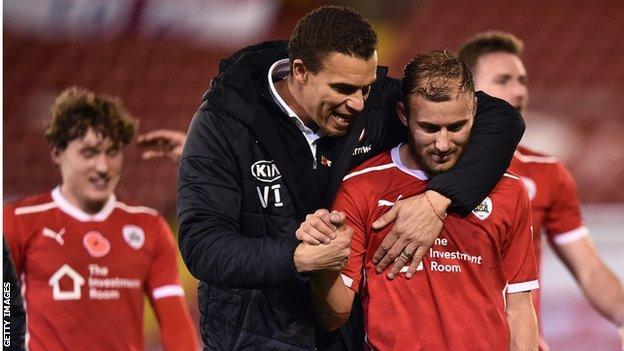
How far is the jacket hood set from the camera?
9.36 feet

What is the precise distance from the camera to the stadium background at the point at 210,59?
324 inches

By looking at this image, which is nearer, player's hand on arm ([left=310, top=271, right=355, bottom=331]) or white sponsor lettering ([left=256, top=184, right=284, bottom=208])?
player's hand on arm ([left=310, top=271, right=355, bottom=331])

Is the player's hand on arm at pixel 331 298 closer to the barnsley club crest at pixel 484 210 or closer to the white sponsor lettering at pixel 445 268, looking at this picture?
the white sponsor lettering at pixel 445 268

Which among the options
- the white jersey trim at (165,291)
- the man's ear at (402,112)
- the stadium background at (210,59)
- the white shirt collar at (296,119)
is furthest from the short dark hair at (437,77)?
the stadium background at (210,59)

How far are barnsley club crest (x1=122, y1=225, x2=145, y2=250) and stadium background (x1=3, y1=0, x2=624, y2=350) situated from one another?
3304mm

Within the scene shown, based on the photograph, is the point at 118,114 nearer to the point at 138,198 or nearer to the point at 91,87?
the point at 138,198

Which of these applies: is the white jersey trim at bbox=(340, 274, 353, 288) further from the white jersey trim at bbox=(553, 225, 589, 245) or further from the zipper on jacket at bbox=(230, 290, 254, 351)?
the white jersey trim at bbox=(553, 225, 589, 245)

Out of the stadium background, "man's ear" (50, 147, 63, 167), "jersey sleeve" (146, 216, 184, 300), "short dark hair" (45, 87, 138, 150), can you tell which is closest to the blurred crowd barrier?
the stadium background

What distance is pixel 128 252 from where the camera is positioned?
161 inches

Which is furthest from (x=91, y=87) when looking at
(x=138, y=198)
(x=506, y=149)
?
(x=506, y=149)

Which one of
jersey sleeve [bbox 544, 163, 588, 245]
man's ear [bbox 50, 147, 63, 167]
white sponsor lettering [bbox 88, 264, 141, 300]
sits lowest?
white sponsor lettering [bbox 88, 264, 141, 300]

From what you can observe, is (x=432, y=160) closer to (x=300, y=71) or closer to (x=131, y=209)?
(x=300, y=71)

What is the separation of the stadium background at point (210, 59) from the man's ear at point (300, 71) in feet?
15.4
